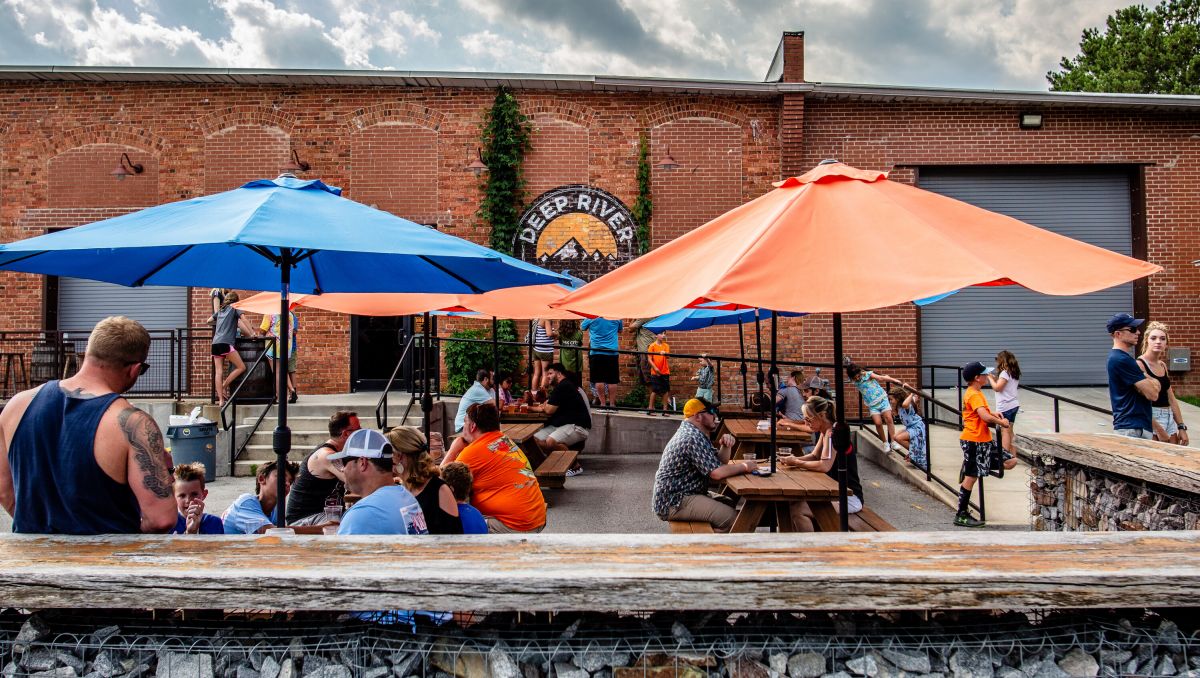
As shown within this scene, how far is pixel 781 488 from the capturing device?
5039 mm

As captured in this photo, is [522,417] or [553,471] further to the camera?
[522,417]

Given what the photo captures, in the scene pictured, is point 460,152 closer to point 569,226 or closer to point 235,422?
point 569,226

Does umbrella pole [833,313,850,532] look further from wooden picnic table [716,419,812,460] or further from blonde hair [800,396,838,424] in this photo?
wooden picnic table [716,419,812,460]

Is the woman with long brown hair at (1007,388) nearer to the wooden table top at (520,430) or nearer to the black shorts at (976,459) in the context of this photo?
the black shorts at (976,459)

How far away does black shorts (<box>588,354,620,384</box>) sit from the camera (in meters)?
11.8

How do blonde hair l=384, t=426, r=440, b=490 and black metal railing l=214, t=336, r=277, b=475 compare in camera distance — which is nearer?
blonde hair l=384, t=426, r=440, b=490

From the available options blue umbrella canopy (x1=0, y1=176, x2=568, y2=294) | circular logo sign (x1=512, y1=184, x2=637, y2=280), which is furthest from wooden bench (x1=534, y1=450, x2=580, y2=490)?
circular logo sign (x1=512, y1=184, x2=637, y2=280)

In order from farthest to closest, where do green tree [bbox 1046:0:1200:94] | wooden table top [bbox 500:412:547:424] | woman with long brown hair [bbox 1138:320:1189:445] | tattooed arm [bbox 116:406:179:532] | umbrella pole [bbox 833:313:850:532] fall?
green tree [bbox 1046:0:1200:94]
wooden table top [bbox 500:412:547:424]
woman with long brown hair [bbox 1138:320:1189:445]
umbrella pole [bbox 833:313:850:532]
tattooed arm [bbox 116:406:179:532]

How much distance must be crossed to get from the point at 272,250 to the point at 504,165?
29.8 ft

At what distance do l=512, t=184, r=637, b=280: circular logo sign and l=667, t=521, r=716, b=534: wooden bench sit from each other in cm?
880

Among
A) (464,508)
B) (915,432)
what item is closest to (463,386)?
(915,432)

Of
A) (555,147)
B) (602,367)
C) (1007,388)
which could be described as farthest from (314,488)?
(555,147)

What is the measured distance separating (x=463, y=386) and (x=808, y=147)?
7.54m

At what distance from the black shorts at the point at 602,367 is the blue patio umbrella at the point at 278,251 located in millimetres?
6648
